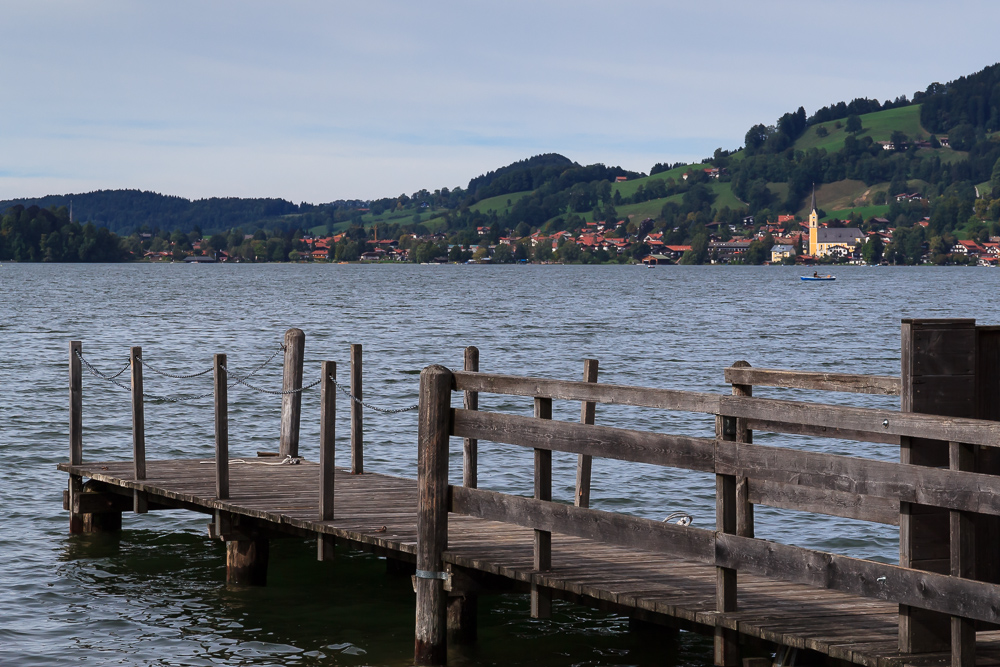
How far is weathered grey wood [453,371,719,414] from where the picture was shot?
25.4ft

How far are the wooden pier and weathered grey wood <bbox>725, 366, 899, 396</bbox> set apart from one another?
16mm

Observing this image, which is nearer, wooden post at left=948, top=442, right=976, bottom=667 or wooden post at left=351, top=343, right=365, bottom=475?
wooden post at left=948, top=442, right=976, bottom=667

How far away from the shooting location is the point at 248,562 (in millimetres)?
12352

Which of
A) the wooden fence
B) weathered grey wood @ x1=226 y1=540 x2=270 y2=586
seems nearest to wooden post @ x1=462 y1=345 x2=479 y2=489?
weathered grey wood @ x1=226 y1=540 x2=270 y2=586

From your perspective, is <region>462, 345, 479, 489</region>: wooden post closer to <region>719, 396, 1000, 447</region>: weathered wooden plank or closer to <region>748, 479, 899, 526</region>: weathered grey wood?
<region>748, 479, 899, 526</region>: weathered grey wood

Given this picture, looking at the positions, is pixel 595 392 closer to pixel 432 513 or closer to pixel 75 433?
pixel 432 513

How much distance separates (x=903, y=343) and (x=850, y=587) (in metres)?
1.42

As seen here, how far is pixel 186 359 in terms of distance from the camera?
1704 inches

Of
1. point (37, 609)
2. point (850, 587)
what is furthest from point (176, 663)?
point (850, 587)

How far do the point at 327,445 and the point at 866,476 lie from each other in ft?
19.7

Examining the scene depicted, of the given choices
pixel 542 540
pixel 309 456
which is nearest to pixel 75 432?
pixel 309 456

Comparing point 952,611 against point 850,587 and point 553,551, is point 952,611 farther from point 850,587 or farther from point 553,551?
point 553,551

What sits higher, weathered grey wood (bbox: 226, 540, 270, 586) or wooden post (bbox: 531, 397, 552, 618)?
wooden post (bbox: 531, 397, 552, 618)

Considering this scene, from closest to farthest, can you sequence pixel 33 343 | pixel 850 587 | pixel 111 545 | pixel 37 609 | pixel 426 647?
1. pixel 850 587
2. pixel 426 647
3. pixel 37 609
4. pixel 111 545
5. pixel 33 343
